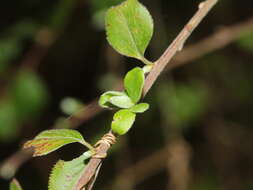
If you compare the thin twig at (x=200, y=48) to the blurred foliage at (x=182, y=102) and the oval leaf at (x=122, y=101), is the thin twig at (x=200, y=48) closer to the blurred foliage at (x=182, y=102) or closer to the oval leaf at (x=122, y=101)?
the blurred foliage at (x=182, y=102)

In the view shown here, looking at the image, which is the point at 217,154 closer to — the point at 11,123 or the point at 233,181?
the point at 233,181

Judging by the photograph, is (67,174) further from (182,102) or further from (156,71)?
(182,102)

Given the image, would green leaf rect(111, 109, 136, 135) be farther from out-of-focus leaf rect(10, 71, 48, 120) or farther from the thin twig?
out-of-focus leaf rect(10, 71, 48, 120)

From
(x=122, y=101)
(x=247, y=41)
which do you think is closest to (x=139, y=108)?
(x=122, y=101)

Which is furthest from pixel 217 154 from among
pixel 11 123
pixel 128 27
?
pixel 128 27

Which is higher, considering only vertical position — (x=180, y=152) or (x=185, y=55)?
(x=185, y=55)

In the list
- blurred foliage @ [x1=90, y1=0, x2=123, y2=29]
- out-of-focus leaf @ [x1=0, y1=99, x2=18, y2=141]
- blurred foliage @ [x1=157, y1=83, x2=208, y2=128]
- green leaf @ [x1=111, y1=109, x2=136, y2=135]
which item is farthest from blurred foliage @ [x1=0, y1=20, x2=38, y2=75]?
green leaf @ [x1=111, y1=109, x2=136, y2=135]

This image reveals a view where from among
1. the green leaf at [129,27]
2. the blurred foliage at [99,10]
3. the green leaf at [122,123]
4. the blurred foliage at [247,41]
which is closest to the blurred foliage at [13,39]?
the blurred foliage at [99,10]
